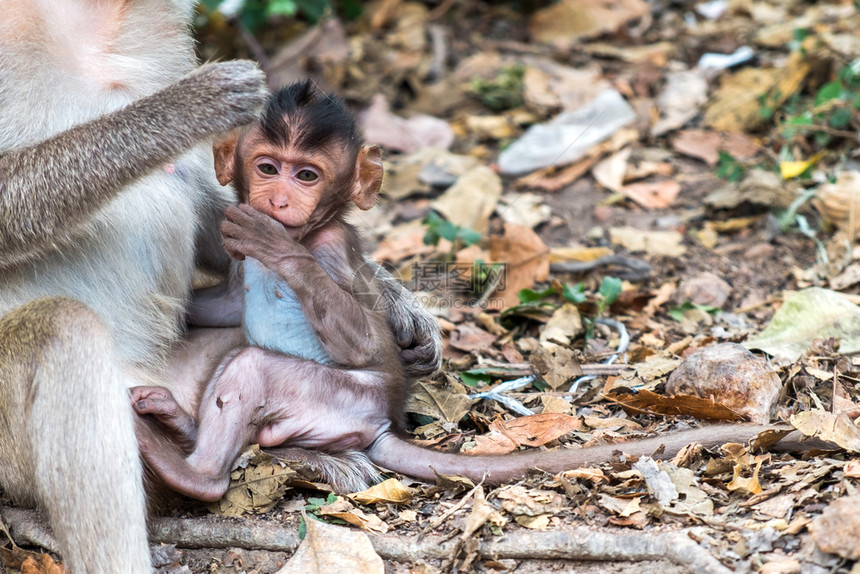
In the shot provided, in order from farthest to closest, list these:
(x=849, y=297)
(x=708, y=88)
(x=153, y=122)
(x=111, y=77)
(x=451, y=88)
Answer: (x=451, y=88)
(x=708, y=88)
(x=849, y=297)
(x=111, y=77)
(x=153, y=122)

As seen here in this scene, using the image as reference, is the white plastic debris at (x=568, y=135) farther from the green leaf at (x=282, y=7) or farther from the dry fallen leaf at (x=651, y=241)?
the green leaf at (x=282, y=7)

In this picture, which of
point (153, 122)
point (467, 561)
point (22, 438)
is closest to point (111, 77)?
point (153, 122)

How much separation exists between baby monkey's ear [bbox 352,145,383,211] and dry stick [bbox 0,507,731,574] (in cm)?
147

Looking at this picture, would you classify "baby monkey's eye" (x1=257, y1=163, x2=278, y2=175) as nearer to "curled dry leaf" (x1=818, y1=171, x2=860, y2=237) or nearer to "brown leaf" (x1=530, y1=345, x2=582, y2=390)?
"brown leaf" (x1=530, y1=345, x2=582, y2=390)

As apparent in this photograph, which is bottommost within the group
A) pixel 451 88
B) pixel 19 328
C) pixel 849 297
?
pixel 451 88

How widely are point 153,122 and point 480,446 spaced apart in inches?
76.6

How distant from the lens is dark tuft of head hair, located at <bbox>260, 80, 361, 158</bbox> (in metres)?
4.05

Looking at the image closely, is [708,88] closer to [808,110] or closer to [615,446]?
[808,110]

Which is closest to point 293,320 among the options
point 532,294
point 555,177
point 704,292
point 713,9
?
point 532,294

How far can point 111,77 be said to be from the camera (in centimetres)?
420

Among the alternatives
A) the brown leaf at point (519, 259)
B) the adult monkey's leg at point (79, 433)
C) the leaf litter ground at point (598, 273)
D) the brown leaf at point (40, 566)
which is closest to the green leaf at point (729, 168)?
the leaf litter ground at point (598, 273)

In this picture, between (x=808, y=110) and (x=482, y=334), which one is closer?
(x=482, y=334)

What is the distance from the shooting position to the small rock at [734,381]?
14.1 ft

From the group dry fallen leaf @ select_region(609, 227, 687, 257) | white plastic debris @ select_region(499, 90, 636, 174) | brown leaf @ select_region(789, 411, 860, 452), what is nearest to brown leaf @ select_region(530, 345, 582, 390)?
brown leaf @ select_region(789, 411, 860, 452)
